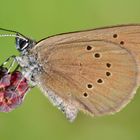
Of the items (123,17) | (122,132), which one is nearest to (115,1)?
(123,17)

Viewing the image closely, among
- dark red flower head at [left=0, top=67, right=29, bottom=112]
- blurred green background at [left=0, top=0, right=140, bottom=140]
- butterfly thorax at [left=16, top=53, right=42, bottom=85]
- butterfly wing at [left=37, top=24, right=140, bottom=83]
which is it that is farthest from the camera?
blurred green background at [left=0, top=0, right=140, bottom=140]

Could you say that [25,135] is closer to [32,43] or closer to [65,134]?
[65,134]

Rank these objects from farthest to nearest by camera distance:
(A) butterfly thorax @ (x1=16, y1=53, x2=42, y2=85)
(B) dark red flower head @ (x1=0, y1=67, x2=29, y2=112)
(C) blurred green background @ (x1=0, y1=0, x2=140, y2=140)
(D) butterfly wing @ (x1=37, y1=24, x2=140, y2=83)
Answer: (C) blurred green background @ (x1=0, y1=0, x2=140, y2=140), (A) butterfly thorax @ (x1=16, y1=53, x2=42, y2=85), (D) butterfly wing @ (x1=37, y1=24, x2=140, y2=83), (B) dark red flower head @ (x1=0, y1=67, x2=29, y2=112)

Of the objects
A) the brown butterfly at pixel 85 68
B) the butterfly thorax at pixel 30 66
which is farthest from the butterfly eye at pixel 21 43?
the butterfly thorax at pixel 30 66

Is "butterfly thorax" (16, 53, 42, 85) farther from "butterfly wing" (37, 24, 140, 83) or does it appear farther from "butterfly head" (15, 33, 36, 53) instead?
"butterfly wing" (37, 24, 140, 83)

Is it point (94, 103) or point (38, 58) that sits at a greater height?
point (38, 58)

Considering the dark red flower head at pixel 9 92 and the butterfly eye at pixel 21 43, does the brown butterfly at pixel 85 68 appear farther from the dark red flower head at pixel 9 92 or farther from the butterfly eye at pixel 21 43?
the dark red flower head at pixel 9 92

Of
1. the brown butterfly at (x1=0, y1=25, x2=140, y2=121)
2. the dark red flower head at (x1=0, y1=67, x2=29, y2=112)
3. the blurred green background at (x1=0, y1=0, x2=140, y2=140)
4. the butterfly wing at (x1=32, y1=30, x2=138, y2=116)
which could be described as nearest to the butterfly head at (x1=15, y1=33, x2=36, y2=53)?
the brown butterfly at (x1=0, y1=25, x2=140, y2=121)
